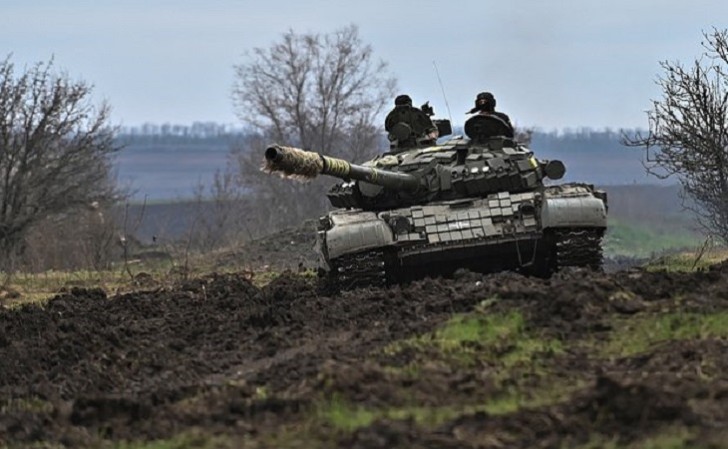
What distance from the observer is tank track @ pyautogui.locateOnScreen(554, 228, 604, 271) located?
51.4 feet

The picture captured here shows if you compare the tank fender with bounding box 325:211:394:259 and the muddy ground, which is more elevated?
the tank fender with bounding box 325:211:394:259

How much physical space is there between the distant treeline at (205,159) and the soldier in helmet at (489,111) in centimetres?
5557

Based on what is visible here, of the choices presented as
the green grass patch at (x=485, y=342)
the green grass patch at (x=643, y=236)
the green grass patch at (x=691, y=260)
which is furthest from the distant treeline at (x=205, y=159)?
the green grass patch at (x=485, y=342)

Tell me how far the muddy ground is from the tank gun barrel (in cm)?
126

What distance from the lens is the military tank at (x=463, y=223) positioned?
1557cm

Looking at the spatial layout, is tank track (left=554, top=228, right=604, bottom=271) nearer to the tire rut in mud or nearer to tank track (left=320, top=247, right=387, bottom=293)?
the tire rut in mud

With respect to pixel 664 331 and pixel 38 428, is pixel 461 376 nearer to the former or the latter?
pixel 664 331

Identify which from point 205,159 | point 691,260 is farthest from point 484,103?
point 205,159

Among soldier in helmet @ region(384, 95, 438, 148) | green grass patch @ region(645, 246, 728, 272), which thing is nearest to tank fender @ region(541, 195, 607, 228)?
green grass patch @ region(645, 246, 728, 272)

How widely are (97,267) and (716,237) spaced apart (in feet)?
40.0

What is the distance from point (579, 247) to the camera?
1571 cm

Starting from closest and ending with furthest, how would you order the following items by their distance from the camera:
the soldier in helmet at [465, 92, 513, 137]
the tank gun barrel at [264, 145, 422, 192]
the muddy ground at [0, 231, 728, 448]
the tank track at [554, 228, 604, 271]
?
the muddy ground at [0, 231, 728, 448] < the tank gun barrel at [264, 145, 422, 192] < the tank track at [554, 228, 604, 271] < the soldier in helmet at [465, 92, 513, 137]

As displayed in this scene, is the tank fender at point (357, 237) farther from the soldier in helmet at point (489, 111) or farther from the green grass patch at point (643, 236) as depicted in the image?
the green grass patch at point (643, 236)

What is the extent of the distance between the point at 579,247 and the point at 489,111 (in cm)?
285
